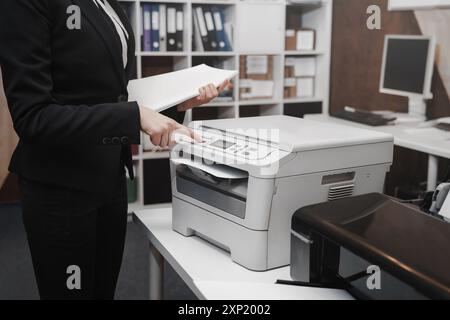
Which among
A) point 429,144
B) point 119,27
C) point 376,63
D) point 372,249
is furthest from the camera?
point 376,63

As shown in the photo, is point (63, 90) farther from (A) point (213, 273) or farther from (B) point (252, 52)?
(B) point (252, 52)

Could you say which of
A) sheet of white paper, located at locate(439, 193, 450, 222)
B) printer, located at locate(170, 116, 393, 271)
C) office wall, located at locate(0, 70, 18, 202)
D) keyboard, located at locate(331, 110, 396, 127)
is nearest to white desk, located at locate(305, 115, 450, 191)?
keyboard, located at locate(331, 110, 396, 127)

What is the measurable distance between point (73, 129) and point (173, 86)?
1.25 ft

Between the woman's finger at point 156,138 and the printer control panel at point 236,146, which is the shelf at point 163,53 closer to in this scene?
the printer control panel at point 236,146

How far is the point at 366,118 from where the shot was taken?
3.22 meters

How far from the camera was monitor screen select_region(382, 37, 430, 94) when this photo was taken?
126 inches

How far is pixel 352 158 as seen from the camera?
4.31ft

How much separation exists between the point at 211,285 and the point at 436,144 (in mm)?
1788

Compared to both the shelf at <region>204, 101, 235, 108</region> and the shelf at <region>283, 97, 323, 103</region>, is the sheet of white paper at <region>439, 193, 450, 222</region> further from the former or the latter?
the shelf at <region>283, 97, 323, 103</region>

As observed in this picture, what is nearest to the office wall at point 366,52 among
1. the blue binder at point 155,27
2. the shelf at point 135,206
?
the blue binder at point 155,27

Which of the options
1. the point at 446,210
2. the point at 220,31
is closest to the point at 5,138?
the point at 220,31

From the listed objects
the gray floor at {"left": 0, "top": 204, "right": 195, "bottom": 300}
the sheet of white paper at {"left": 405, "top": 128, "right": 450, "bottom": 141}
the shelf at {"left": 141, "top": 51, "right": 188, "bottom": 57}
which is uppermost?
the shelf at {"left": 141, "top": 51, "right": 188, "bottom": 57}

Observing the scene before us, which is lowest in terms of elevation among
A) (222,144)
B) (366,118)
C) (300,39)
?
(366,118)

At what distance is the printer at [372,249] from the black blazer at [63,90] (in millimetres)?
457
